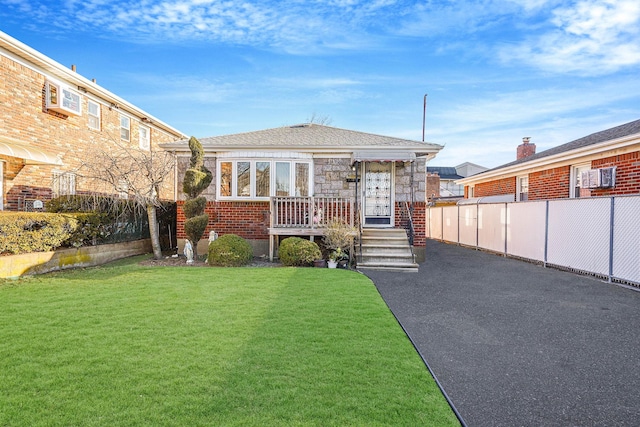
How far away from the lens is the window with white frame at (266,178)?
11.6 metres

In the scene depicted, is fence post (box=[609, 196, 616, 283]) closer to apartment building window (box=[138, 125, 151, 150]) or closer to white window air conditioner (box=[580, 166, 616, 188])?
white window air conditioner (box=[580, 166, 616, 188])

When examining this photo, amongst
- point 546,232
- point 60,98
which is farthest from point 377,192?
point 60,98

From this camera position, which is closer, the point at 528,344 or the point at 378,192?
the point at 528,344

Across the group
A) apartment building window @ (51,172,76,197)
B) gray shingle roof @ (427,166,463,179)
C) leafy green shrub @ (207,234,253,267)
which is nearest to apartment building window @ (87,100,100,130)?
apartment building window @ (51,172,76,197)

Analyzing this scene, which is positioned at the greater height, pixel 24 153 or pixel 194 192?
pixel 24 153

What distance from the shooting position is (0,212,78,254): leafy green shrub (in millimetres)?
7758

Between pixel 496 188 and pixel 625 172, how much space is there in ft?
Result: 28.1

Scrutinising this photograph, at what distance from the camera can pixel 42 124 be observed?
11.8 meters

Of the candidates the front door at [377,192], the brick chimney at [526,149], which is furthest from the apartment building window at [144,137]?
the brick chimney at [526,149]

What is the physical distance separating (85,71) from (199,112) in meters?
7.55

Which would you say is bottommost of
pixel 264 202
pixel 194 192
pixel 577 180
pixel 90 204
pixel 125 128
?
pixel 90 204

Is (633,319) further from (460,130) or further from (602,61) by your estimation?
(460,130)

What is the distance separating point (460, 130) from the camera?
26.9 m

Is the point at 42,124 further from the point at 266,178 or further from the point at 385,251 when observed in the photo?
the point at 385,251
